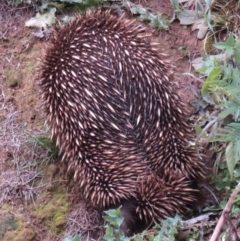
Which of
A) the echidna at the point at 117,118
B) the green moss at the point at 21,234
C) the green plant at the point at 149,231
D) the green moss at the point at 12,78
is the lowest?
the green moss at the point at 21,234

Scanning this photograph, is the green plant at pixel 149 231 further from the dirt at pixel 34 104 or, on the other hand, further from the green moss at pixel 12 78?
the green moss at pixel 12 78

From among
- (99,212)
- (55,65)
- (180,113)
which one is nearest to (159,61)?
(180,113)

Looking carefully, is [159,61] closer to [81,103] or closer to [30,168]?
[81,103]

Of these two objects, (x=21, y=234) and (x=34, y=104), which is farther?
(x=34, y=104)

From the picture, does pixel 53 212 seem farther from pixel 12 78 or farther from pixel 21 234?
pixel 12 78

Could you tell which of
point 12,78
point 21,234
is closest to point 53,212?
point 21,234

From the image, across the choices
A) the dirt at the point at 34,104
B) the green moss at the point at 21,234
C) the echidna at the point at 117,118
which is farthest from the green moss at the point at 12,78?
the green moss at the point at 21,234

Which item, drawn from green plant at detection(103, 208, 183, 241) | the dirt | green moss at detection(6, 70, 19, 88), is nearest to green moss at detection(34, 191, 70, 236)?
the dirt

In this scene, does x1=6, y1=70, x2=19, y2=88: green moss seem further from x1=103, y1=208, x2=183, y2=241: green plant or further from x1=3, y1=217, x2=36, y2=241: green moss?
x1=103, y1=208, x2=183, y2=241: green plant
